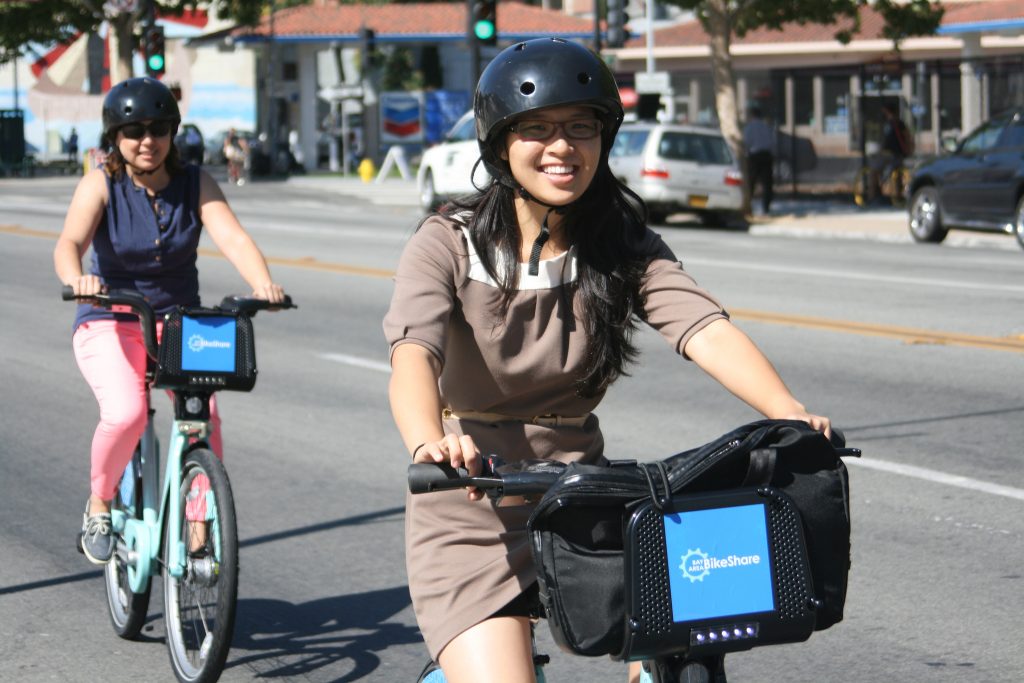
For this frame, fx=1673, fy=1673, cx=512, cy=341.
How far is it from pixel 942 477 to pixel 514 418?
4860 millimetres

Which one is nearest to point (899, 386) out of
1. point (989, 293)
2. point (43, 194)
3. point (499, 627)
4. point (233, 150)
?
point (989, 293)

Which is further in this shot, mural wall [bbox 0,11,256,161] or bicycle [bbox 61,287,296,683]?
mural wall [bbox 0,11,256,161]

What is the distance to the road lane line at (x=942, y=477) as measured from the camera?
734cm

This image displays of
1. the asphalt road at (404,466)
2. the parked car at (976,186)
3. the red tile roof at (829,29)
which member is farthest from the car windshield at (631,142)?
the red tile roof at (829,29)

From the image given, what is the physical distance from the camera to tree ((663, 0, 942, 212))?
1111 inches

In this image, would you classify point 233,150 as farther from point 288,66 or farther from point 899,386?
point 899,386

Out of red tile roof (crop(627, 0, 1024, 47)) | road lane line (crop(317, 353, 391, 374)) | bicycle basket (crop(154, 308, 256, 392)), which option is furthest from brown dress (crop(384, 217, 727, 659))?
red tile roof (crop(627, 0, 1024, 47))

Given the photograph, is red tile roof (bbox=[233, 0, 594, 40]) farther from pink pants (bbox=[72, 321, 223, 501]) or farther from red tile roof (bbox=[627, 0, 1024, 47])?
pink pants (bbox=[72, 321, 223, 501])

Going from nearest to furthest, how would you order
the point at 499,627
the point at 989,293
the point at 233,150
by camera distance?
the point at 499,627
the point at 989,293
the point at 233,150

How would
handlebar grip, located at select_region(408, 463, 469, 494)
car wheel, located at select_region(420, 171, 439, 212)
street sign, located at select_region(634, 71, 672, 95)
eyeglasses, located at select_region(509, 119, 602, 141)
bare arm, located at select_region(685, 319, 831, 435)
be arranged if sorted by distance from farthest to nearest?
street sign, located at select_region(634, 71, 672, 95) < car wheel, located at select_region(420, 171, 439, 212) < eyeglasses, located at select_region(509, 119, 602, 141) < bare arm, located at select_region(685, 319, 831, 435) < handlebar grip, located at select_region(408, 463, 469, 494)

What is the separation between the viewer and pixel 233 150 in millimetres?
46250

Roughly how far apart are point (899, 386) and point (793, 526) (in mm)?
7772

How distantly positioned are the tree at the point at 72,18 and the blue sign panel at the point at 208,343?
41.4m

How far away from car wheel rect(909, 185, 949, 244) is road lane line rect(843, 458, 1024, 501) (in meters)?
14.8
